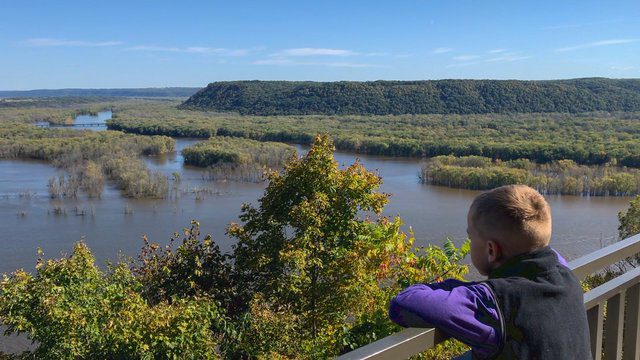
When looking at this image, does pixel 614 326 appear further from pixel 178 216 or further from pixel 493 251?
pixel 178 216

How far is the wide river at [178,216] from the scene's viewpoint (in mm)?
16516

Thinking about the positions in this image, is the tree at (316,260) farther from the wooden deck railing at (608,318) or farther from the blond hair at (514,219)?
the blond hair at (514,219)

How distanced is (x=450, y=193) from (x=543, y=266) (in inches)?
1015

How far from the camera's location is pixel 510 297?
1.10 metres

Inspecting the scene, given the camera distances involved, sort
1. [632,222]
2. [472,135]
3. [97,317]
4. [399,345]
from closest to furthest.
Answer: [399,345]
[97,317]
[632,222]
[472,135]

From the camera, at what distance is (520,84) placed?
85938mm

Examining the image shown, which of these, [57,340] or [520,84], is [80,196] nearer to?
[57,340]

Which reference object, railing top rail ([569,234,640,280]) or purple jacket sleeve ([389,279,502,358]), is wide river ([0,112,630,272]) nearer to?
railing top rail ([569,234,640,280])

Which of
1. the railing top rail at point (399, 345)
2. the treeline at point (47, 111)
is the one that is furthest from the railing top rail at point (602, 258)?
the treeline at point (47, 111)

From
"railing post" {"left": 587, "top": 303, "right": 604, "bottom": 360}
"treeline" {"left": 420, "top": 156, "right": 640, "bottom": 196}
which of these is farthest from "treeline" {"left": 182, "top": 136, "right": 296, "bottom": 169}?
"railing post" {"left": 587, "top": 303, "right": 604, "bottom": 360}

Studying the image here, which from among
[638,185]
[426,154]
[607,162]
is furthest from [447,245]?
[426,154]

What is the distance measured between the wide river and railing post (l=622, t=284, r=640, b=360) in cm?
1348

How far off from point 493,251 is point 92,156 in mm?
37567

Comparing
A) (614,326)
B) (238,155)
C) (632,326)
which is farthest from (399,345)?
(238,155)
